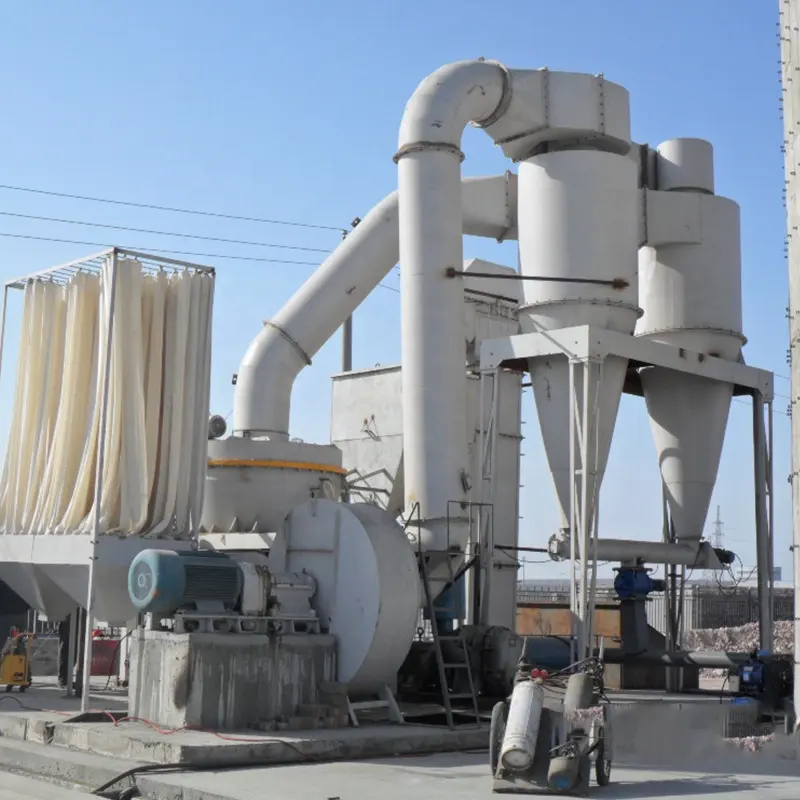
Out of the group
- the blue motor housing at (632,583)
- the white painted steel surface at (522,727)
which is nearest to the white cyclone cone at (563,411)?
the blue motor housing at (632,583)

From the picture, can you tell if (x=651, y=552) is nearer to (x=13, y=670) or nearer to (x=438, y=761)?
(x=438, y=761)

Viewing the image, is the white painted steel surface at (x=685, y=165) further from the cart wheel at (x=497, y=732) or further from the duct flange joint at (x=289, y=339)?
the cart wheel at (x=497, y=732)

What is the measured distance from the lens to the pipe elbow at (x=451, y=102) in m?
18.3

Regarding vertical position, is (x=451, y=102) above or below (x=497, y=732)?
above

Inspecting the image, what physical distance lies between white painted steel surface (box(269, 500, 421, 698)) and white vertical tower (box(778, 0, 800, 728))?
4.52 m

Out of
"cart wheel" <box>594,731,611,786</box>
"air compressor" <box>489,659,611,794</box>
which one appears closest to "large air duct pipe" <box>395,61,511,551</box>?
"air compressor" <box>489,659,611,794</box>

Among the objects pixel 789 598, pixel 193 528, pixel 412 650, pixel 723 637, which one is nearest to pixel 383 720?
pixel 412 650

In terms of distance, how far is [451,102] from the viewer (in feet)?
60.1

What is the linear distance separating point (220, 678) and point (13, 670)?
224 inches

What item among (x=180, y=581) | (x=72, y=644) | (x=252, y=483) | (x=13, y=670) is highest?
(x=252, y=483)

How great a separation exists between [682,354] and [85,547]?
32.2 ft

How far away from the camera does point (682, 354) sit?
750 inches

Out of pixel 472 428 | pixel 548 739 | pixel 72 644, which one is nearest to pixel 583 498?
pixel 472 428

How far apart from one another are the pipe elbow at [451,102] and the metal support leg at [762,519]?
7.00 meters
